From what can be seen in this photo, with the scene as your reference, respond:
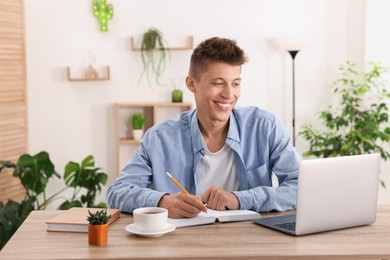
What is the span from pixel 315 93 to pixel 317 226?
3648 millimetres

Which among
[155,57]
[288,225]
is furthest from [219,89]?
[155,57]

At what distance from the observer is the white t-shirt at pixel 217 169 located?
8.67 ft

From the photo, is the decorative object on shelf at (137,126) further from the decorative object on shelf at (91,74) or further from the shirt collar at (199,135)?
the shirt collar at (199,135)

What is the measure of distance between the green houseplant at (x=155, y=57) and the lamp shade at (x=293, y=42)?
0.97 metres

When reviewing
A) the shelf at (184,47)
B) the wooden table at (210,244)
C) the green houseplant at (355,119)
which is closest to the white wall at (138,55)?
the shelf at (184,47)

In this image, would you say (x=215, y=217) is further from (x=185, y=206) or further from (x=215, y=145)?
(x=215, y=145)

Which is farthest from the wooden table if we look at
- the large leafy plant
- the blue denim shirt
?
the large leafy plant

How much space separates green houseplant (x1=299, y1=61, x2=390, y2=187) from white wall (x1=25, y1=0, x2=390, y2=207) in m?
0.16

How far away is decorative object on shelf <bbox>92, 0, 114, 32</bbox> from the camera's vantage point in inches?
208

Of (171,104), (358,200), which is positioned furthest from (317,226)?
(171,104)

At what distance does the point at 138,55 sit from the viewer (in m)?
5.44

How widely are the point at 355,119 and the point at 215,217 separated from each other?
3185mm

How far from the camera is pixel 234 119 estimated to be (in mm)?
2682

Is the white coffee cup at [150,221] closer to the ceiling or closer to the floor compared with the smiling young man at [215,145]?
closer to the floor
